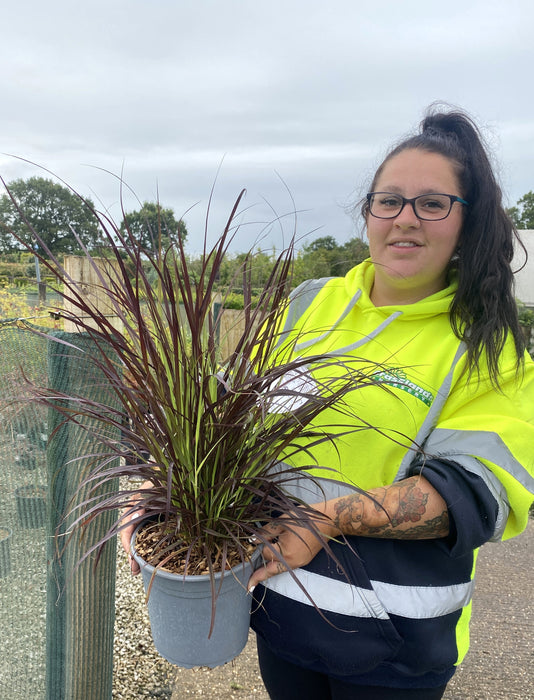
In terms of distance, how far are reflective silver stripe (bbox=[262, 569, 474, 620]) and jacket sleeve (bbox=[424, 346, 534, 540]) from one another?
0.68 ft

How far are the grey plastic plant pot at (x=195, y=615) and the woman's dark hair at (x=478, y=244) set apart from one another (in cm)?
82

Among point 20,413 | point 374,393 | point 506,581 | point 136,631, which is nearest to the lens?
point 374,393

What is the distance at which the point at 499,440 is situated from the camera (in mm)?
1123

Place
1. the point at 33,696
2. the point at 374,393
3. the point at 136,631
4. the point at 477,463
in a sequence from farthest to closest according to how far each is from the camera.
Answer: the point at 136,631 → the point at 33,696 → the point at 374,393 → the point at 477,463

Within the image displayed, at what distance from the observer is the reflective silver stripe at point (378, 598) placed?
1.17 m

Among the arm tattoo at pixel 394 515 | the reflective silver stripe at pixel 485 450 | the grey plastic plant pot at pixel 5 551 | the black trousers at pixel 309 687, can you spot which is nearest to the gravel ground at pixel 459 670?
the black trousers at pixel 309 687

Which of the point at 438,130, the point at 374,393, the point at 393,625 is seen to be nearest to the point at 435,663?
the point at 393,625

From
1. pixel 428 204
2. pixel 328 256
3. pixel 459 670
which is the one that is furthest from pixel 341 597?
pixel 459 670

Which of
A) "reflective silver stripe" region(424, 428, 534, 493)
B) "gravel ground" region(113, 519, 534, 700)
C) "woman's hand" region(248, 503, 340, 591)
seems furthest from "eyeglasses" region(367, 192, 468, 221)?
"gravel ground" region(113, 519, 534, 700)

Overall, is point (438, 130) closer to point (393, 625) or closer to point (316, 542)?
point (316, 542)

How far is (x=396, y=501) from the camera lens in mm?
1120

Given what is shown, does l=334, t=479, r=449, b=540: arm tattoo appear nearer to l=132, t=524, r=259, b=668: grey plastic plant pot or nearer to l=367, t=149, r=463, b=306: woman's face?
l=132, t=524, r=259, b=668: grey plastic plant pot

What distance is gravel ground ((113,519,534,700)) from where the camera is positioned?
2338 mm

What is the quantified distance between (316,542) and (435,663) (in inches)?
16.8
